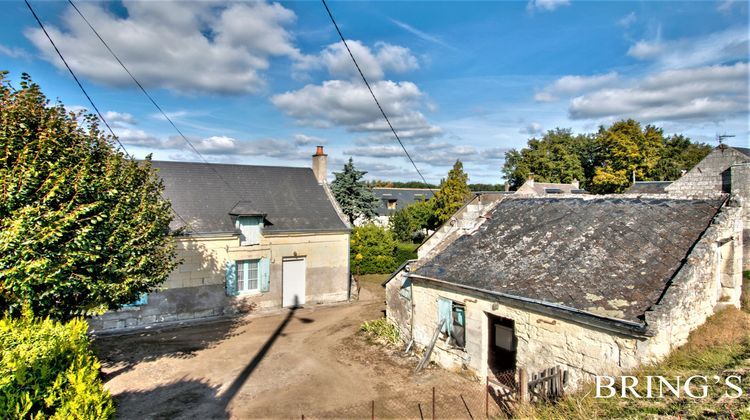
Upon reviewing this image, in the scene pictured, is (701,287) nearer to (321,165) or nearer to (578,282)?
(578,282)

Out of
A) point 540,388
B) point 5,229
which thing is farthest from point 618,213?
point 5,229

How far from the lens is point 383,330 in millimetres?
14367

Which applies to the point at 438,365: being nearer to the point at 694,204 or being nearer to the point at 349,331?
the point at 349,331

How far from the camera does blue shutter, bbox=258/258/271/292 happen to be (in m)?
18.0

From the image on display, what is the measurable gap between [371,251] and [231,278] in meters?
11.0

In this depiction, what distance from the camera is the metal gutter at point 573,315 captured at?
714cm

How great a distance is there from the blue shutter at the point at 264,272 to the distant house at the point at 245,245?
0.14ft

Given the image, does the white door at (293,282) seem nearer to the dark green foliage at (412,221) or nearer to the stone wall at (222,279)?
the stone wall at (222,279)

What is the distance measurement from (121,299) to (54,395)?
4.73m

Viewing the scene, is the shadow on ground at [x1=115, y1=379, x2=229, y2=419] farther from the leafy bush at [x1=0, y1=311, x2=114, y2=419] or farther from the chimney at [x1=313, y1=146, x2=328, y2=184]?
the chimney at [x1=313, y1=146, x2=328, y2=184]

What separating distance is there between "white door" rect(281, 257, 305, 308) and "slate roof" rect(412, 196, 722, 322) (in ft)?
26.4

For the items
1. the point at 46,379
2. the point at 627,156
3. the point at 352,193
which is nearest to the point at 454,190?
the point at 352,193

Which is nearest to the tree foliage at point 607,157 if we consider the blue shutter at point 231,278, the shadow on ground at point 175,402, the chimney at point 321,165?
the chimney at point 321,165

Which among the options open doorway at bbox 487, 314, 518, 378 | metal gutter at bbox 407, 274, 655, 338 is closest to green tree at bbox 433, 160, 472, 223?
open doorway at bbox 487, 314, 518, 378
